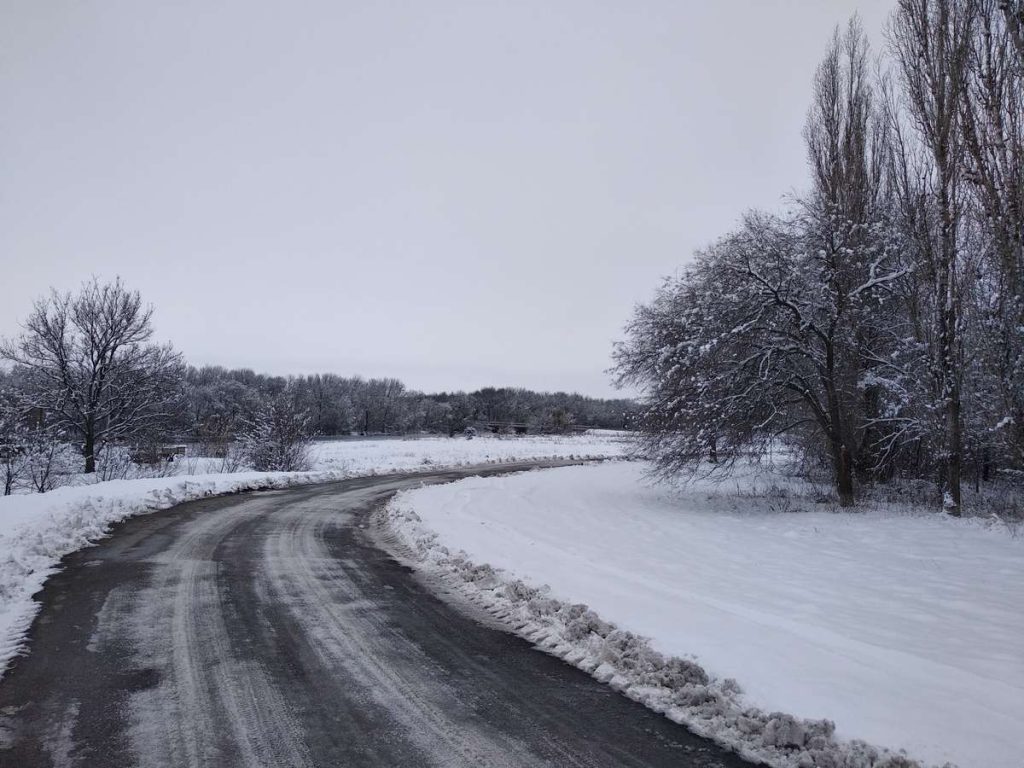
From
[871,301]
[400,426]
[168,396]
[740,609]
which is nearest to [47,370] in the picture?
[168,396]

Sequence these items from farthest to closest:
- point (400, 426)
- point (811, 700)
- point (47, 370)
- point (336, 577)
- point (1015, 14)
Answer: point (400, 426), point (47, 370), point (336, 577), point (1015, 14), point (811, 700)

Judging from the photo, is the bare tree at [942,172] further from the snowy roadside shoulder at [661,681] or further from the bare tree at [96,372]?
the bare tree at [96,372]

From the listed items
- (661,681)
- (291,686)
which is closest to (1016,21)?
(661,681)

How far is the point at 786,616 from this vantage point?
6145 millimetres

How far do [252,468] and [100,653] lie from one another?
23.9 m

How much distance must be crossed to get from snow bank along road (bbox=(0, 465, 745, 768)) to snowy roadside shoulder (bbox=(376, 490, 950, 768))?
0.60ft

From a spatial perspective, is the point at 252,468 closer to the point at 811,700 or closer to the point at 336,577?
the point at 336,577

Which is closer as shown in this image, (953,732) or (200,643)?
(953,732)

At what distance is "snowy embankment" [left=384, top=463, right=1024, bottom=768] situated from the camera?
3791 millimetres

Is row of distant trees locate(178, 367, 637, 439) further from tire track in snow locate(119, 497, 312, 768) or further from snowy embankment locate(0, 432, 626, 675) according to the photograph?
tire track in snow locate(119, 497, 312, 768)

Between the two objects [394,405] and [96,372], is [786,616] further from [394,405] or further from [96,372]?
[394,405]

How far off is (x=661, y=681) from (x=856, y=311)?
12.8 metres

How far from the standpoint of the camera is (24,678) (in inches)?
173

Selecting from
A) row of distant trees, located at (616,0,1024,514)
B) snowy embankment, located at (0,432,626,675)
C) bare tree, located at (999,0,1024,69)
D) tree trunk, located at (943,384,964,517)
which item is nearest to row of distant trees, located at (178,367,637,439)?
snowy embankment, located at (0,432,626,675)
